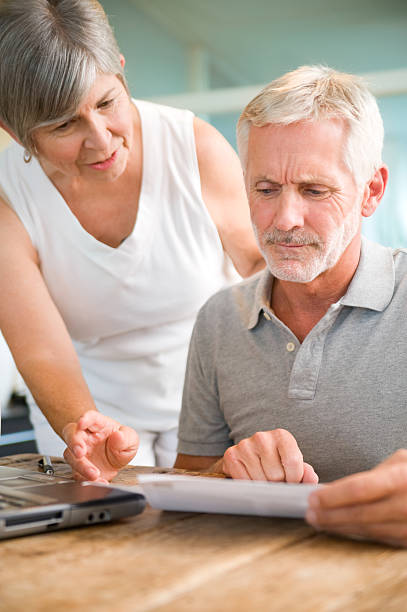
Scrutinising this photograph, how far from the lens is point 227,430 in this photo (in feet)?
4.92

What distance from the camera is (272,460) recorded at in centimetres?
99

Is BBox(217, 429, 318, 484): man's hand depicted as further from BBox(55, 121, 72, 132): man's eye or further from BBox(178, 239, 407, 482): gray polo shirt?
BBox(55, 121, 72, 132): man's eye

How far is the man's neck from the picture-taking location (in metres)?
1.38

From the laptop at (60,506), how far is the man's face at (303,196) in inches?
22.7

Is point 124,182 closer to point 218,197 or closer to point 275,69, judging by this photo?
point 218,197

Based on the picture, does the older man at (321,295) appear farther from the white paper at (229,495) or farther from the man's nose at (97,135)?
the white paper at (229,495)

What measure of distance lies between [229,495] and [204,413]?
71cm

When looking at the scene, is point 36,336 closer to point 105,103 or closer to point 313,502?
point 105,103

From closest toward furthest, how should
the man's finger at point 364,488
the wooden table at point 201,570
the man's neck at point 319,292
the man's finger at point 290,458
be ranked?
the wooden table at point 201,570
the man's finger at point 364,488
the man's finger at point 290,458
the man's neck at point 319,292

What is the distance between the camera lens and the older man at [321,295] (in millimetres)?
1265

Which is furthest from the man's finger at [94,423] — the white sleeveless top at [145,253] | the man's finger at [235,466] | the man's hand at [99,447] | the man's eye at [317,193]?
the white sleeveless top at [145,253]

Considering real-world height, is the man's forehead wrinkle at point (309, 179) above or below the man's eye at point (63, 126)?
below

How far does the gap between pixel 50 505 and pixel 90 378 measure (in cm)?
108

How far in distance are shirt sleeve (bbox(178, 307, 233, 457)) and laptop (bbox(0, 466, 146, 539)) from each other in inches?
21.5
